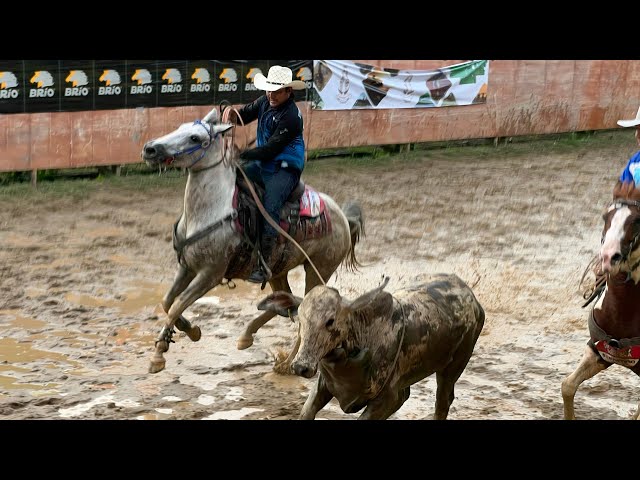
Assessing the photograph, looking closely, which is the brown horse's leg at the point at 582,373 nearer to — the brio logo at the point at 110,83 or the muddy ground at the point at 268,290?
the muddy ground at the point at 268,290

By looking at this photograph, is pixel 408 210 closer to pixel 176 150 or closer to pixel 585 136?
pixel 176 150

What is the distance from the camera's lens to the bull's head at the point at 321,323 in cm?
540

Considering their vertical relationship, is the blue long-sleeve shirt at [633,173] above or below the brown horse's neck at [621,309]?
above

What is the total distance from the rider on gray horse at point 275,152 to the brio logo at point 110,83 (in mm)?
7109

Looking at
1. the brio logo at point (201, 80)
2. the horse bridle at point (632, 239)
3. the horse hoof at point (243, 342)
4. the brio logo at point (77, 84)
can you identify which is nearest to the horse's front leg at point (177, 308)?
the horse hoof at point (243, 342)

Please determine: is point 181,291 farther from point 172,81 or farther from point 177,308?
point 172,81

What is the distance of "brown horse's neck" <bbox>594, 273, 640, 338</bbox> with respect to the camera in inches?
248

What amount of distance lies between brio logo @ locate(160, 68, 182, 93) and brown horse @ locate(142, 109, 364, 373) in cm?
759

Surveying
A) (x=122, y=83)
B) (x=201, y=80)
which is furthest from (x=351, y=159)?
(x=122, y=83)

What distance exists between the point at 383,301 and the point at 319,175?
1057 centimetres

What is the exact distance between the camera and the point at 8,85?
14.1 m

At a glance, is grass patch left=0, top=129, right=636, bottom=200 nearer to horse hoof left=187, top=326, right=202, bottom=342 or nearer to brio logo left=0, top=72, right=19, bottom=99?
brio logo left=0, top=72, right=19, bottom=99

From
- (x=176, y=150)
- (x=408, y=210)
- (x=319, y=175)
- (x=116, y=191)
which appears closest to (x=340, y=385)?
(x=176, y=150)

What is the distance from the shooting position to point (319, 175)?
16406 mm
